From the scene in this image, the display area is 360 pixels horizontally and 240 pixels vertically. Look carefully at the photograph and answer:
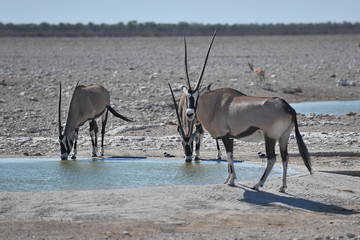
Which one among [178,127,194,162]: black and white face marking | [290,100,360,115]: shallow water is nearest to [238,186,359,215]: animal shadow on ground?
[178,127,194,162]: black and white face marking

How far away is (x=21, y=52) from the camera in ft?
119

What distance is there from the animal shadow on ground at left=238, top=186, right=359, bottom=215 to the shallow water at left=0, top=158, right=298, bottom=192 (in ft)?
3.45

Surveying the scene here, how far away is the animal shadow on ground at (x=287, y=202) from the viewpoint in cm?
827

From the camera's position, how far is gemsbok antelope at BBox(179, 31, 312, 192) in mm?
9031

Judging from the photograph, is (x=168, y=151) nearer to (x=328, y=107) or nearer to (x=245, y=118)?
(x=245, y=118)

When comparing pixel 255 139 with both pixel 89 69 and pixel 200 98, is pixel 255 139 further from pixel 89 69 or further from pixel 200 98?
pixel 89 69

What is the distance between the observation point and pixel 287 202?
849 centimetres

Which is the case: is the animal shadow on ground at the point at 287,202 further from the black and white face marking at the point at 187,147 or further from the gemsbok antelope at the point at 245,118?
the black and white face marking at the point at 187,147

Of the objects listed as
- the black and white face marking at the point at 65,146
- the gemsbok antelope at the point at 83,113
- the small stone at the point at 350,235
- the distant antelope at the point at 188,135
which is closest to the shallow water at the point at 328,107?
the gemsbok antelope at the point at 83,113

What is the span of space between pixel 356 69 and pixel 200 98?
18.5 m

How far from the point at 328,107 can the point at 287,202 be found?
1144 centimetres

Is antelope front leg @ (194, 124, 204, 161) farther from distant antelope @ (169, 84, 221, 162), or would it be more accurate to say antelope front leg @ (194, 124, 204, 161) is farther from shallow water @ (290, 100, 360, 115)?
shallow water @ (290, 100, 360, 115)

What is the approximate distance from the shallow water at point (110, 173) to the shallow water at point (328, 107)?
7.34 meters

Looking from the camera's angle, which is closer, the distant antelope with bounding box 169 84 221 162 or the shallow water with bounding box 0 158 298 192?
the shallow water with bounding box 0 158 298 192
